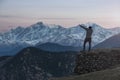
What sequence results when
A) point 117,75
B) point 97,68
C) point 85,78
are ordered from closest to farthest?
point 117,75
point 85,78
point 97,68

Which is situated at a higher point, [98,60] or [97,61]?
[98,60]

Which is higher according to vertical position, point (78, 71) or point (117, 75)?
point (117, 75)

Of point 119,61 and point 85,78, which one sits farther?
point 119,61

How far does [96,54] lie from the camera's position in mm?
52500

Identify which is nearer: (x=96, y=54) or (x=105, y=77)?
(x=105, y=77)

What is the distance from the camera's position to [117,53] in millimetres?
52969

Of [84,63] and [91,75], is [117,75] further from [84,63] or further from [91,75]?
[84,63]

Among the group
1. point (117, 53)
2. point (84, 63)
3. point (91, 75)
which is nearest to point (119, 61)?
point (117, 53)

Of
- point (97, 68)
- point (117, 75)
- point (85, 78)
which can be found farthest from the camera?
point (97, 68)

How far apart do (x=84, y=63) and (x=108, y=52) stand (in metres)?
4.25

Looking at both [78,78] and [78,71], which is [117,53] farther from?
[78,78]

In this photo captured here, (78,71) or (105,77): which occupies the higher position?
(105,77)

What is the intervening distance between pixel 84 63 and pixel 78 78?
11724 millimetres

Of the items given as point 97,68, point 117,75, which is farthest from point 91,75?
point 97,68
